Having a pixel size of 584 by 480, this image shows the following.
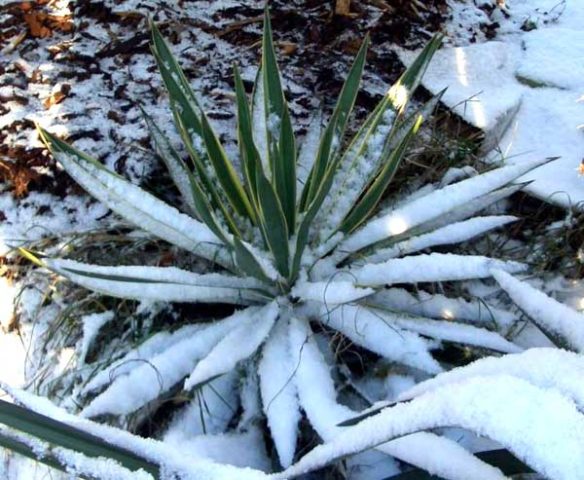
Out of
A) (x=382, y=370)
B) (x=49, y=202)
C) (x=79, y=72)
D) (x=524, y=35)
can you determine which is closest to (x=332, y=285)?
(x=382, y=370)

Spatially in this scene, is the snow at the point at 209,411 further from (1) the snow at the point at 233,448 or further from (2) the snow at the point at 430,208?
(2) the snow at the point at 430,208

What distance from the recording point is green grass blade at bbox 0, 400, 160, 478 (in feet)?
2.88

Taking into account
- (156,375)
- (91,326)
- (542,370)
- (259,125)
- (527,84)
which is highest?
(542,370)

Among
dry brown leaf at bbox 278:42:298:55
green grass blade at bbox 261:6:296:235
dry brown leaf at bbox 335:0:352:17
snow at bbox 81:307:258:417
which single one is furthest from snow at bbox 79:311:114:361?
dry brown leaf at bbox 335:0:352:17

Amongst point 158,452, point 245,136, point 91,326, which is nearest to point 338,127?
point 245,136

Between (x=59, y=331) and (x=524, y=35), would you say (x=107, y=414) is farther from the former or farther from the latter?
(x=524, y=35)

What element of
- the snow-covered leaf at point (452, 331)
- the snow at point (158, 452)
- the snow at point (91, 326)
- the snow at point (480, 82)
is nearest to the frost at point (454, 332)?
the snow-covered leaf at point (452, 331)

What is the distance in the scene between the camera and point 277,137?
146cm

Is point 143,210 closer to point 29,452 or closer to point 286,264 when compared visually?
point 286,264

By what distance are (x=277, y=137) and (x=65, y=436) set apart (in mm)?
799

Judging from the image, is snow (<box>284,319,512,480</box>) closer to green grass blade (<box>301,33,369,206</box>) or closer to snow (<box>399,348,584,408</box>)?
snow (<box>399,348,584,408</box>)

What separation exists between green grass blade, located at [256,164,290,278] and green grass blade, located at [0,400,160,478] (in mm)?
469

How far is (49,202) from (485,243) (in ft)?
3.80

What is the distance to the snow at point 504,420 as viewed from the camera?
68cm
